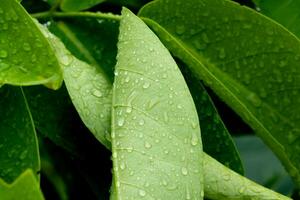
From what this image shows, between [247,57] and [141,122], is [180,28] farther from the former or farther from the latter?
[141,122]

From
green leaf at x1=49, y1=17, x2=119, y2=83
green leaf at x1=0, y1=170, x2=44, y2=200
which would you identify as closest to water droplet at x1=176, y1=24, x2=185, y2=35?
green leaf at x1=49, y1=17, x2=119, y2=83

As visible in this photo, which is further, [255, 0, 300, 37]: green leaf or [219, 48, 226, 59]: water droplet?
[255, 0, 300, 37]: green leaf

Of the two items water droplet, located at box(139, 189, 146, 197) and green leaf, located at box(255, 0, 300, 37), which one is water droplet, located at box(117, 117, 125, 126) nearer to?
water droplet, located at box(139, 189, 146, 197)

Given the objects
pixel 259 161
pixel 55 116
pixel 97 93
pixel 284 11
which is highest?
pixel 284 11

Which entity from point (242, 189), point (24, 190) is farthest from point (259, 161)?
point (24, 190)

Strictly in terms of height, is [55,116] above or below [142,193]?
below

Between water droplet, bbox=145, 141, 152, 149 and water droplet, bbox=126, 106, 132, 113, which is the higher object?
water droplet, bbox=126, 106, 132, 113
